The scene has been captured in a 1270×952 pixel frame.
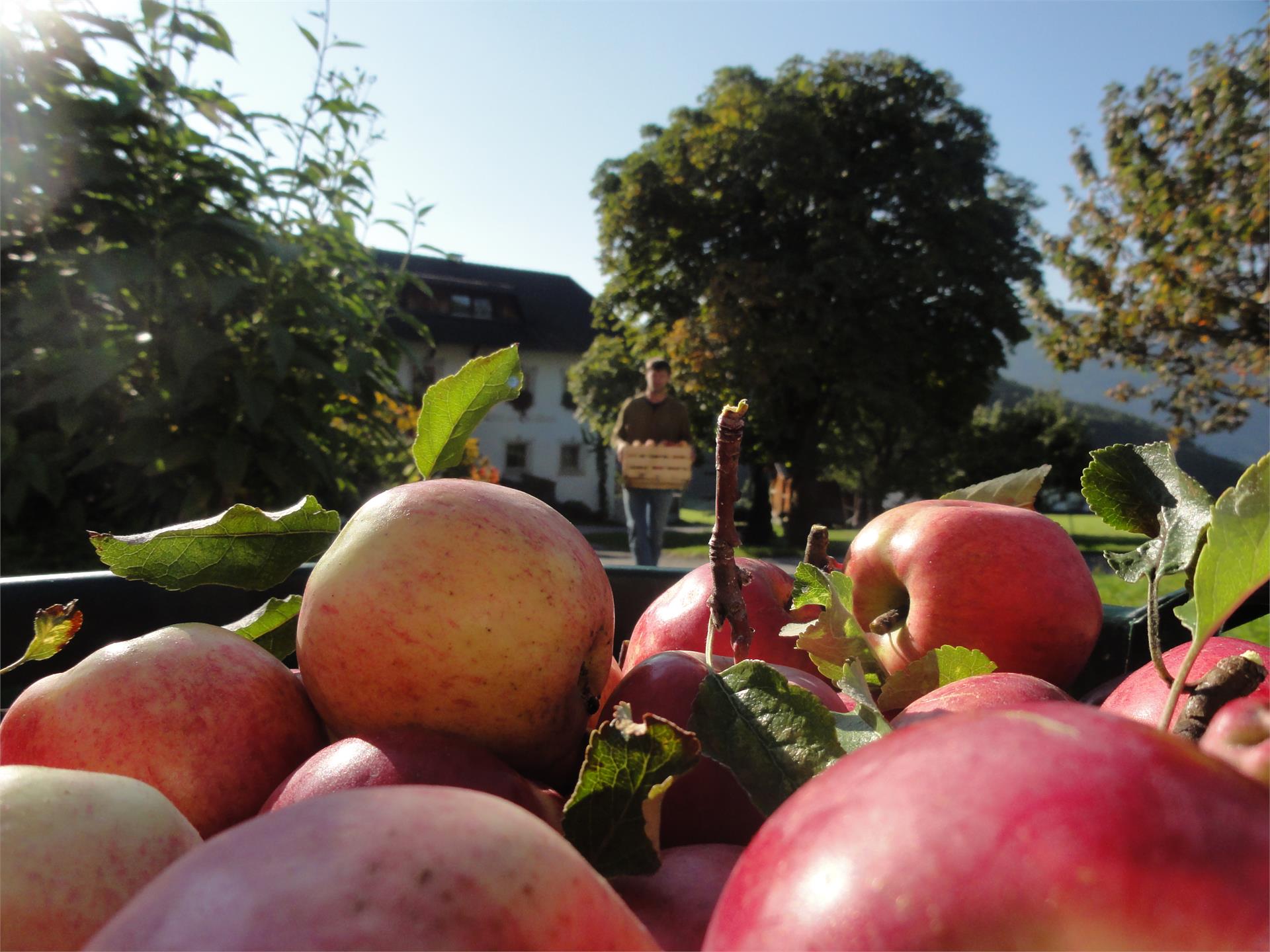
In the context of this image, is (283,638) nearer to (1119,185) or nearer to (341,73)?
(341,73)

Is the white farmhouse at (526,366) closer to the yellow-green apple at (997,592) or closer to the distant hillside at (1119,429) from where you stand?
the distant hillside at (1119,429)

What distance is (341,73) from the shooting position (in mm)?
3580

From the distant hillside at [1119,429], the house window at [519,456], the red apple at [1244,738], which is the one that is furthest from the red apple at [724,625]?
the distant hillside at [1119,429]

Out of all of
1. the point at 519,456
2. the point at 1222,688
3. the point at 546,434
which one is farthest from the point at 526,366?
the point at 1222,688

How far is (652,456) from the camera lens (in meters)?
8.02

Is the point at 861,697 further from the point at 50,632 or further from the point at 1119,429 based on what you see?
the point at 1119,429

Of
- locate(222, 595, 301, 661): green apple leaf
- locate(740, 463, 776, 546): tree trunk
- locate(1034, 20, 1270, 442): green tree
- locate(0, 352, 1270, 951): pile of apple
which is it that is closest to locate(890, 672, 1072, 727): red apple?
locate(0, 352, 1270, 951): pile of apple

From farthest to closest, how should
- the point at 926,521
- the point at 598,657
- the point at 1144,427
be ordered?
the point at 1144,427 → the point at 926,521 → the point at 598,657

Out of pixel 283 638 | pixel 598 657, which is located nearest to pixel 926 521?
pixel 598 657

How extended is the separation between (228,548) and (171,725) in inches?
10.1

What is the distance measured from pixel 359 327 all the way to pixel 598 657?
2744 mm

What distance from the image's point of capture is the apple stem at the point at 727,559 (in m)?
0.85

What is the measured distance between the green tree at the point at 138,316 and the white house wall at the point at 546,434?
85.7 feet

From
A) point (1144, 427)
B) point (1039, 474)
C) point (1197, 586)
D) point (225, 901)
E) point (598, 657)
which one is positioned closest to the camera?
point (225, 901)
